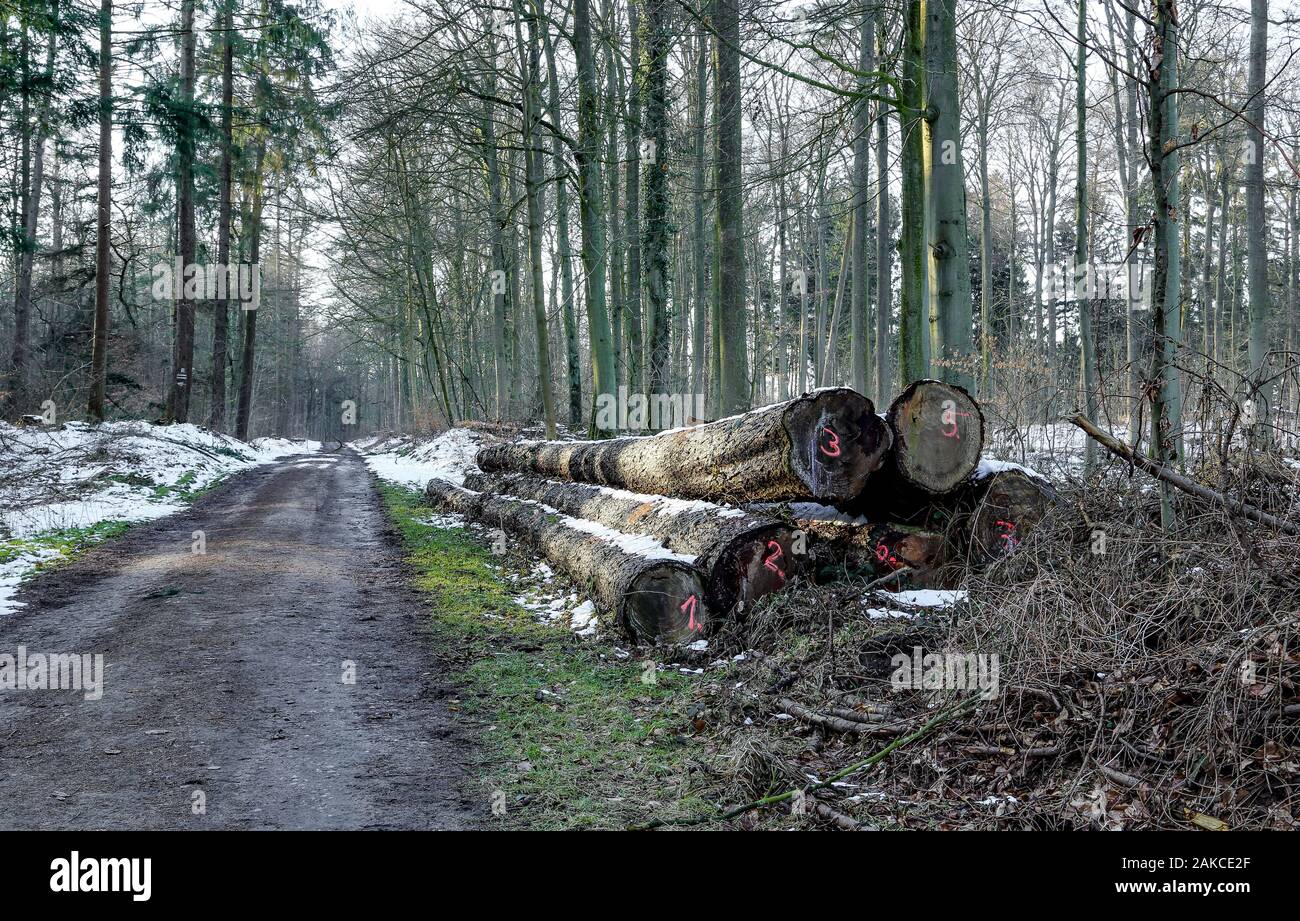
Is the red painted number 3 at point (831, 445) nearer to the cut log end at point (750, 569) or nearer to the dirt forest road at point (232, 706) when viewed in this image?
the cut log end at point (750, 569)

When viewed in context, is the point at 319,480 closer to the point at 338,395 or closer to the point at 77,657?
the point at 77,657

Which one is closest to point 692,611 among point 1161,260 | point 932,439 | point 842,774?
point 932,439

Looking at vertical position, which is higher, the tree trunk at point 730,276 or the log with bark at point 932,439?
the tree trunk at point 730,276

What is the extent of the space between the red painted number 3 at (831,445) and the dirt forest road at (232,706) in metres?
3.07

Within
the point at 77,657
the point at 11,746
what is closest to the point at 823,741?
the point at 11,746

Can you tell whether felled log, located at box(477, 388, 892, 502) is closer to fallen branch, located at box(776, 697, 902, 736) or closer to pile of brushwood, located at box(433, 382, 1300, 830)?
pile of brushwood, located at box(433, 382, 1300, 830)

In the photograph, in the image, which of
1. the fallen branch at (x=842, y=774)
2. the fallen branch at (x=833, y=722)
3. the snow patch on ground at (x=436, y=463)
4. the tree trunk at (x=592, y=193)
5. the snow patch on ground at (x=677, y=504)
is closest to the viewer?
the fallen branch at (x=842, y=774)

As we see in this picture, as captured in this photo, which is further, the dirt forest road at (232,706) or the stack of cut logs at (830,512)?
the stack of cut logs at (830,512)

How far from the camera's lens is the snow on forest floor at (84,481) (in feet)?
31.2

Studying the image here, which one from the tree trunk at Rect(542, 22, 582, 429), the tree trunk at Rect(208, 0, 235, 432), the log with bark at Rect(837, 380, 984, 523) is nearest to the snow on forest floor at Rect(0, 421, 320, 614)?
the tree trunk at Rect(208, 0, 235, 432)

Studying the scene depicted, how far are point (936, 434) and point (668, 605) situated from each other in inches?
91.3

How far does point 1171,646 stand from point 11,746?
5.59 m

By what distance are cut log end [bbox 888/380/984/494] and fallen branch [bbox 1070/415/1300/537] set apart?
1336 mm

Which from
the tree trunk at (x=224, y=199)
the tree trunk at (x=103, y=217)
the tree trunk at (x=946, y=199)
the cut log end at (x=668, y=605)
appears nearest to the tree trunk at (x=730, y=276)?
the tree trunk at (x=946, y=199)
